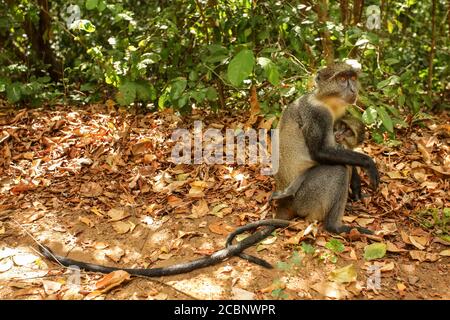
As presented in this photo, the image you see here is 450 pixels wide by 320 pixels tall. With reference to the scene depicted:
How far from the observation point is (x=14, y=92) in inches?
265

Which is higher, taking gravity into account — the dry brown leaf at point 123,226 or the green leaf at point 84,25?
the green leaf at point 84,25

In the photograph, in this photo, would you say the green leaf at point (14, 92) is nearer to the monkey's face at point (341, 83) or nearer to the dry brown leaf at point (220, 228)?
the dry brown leaf at point (220, 228)

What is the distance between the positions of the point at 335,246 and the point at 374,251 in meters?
0.34

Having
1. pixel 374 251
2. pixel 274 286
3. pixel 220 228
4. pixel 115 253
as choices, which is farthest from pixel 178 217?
pixel 374 251

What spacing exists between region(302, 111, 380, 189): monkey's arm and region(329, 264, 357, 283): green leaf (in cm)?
96

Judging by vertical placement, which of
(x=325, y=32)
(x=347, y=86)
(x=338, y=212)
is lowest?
(x=338, y=212)

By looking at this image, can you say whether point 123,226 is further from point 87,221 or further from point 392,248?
point 392,248

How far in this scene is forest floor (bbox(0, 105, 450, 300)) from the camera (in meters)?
3.99

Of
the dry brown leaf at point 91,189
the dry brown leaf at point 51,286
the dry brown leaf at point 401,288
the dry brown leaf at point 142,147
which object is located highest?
the dry brown leaf at point 142,147

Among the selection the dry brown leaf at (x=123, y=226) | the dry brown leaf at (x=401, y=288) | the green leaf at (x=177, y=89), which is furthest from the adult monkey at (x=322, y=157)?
the dry brown leaf at (x=123, y=226)

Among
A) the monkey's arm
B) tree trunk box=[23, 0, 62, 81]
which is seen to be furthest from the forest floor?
tree trunk box=[23, 0, 62, 81]

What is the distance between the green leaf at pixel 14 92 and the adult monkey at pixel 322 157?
158 inches

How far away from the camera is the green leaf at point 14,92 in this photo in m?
6.69

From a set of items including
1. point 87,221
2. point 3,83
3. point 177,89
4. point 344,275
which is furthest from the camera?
point 3,83
